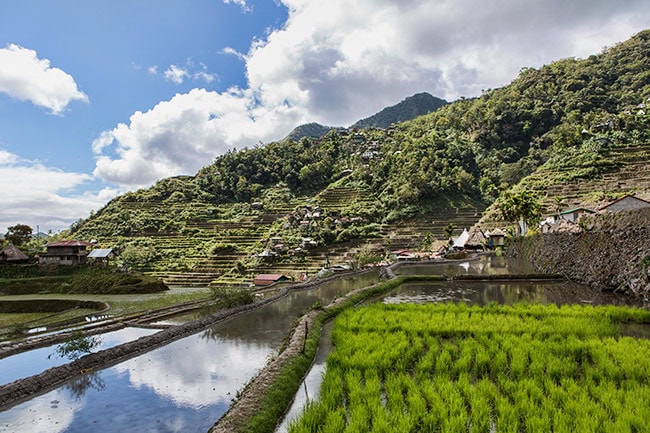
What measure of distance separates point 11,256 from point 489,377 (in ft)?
144

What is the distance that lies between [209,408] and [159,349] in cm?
501

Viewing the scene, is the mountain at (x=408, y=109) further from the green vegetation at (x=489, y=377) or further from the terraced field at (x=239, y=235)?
the green vegetation at (x=489, y=377)

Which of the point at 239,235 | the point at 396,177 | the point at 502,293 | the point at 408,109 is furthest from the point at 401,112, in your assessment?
the point at 502,293

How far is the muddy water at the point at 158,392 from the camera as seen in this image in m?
5.51

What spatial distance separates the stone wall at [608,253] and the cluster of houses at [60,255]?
40346 mm

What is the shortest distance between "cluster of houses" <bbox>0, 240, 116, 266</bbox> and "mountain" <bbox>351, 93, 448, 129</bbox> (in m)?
154

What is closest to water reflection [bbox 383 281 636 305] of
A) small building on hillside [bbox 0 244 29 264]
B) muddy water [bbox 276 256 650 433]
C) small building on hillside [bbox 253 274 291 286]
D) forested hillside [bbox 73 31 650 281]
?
muddy water [bbox 276 256 650 433]

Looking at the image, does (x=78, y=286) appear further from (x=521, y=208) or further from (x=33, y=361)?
(x=521, y=208)

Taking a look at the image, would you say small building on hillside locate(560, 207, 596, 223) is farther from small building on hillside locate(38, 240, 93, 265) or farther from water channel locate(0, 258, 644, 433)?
small building on hillside locate(38, 240, 93, 265)

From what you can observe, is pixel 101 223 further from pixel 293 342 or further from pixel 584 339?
pixel 584 339

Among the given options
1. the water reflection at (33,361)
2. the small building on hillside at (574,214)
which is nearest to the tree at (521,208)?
the small building on hillside at (574,214)

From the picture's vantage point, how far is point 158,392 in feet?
21.7

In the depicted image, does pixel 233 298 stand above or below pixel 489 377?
above

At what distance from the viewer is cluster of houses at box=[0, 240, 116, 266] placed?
115ft
